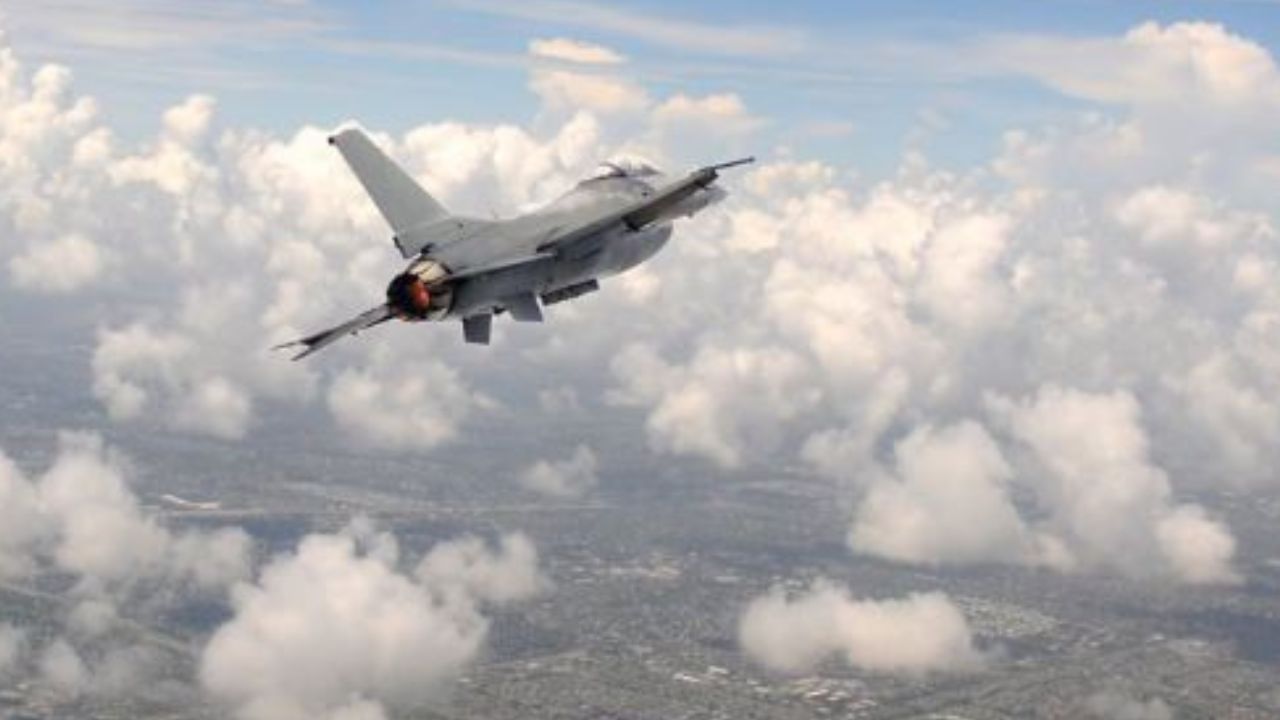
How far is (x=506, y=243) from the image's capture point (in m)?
40.2

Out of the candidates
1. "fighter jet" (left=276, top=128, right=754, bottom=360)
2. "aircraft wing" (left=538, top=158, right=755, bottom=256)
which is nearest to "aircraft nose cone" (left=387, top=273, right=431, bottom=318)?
"fighter jet" (left=276, top=128, right=754, bottom=360)

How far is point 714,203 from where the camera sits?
4694 cm

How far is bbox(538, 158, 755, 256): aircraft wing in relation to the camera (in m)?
40.2

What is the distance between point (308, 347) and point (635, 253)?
1188 cm

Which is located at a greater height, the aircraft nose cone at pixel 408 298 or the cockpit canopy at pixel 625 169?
→ the cockpit canopy at pixel 625 169

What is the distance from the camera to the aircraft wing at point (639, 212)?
4019 cm

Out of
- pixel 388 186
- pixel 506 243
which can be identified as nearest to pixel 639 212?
pixel 506 243

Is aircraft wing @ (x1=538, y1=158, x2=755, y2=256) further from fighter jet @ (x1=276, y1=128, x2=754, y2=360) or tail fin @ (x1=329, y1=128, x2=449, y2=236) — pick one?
tail fin @ (x1=329, y1=128, x2=449, y2=236)

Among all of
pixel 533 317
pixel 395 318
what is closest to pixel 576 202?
pixel 533 317

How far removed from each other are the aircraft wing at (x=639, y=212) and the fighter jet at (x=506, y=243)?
0.14ft

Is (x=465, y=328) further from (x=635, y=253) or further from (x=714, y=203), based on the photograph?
(x=714, y=203)

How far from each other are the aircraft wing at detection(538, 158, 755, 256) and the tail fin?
4789 millimetres

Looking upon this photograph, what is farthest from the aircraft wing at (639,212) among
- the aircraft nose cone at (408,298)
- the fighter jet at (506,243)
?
the aircraft nose cone at (408,298)

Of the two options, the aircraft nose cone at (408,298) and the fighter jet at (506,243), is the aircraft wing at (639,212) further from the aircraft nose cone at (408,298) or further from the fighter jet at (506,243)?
the aircraft nose cone at (408,298)
